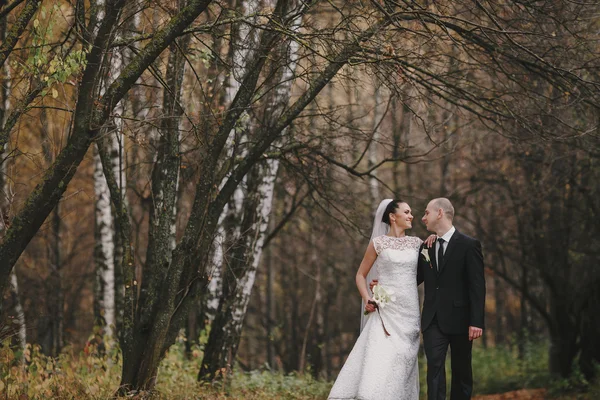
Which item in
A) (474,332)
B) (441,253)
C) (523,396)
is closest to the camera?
(474,332)

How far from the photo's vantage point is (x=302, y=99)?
26.0 ft

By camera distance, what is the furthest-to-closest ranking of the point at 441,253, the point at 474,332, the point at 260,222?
the point at 260,222
the point at 441,253
the point at 474,332

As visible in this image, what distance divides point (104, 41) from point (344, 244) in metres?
21.8

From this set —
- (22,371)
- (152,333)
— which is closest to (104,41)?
(152,333)

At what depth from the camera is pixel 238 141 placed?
926 centimetres

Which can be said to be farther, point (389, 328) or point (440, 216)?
point (389, 328)

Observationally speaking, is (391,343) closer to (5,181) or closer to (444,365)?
(444,365)

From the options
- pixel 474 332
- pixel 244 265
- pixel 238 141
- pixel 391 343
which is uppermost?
pixel 238 141

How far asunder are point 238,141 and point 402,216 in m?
2.69

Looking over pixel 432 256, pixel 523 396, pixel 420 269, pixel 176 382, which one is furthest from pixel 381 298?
pixel 523 396

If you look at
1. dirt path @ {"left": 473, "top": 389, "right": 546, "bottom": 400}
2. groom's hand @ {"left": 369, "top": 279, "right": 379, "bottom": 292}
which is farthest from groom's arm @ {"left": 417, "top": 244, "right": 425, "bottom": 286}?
dirt path @ {"left": 473, "top": 389, "right": 546, "bottom": 400}

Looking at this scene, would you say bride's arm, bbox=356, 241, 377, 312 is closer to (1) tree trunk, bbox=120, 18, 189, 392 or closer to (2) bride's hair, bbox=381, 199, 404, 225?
(2) bride's hair, bbox=381, 199, 404, 225

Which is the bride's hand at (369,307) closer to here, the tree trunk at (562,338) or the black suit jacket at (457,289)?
the black suit jacket at (457,289)

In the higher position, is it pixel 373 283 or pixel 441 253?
pixel 441 253
